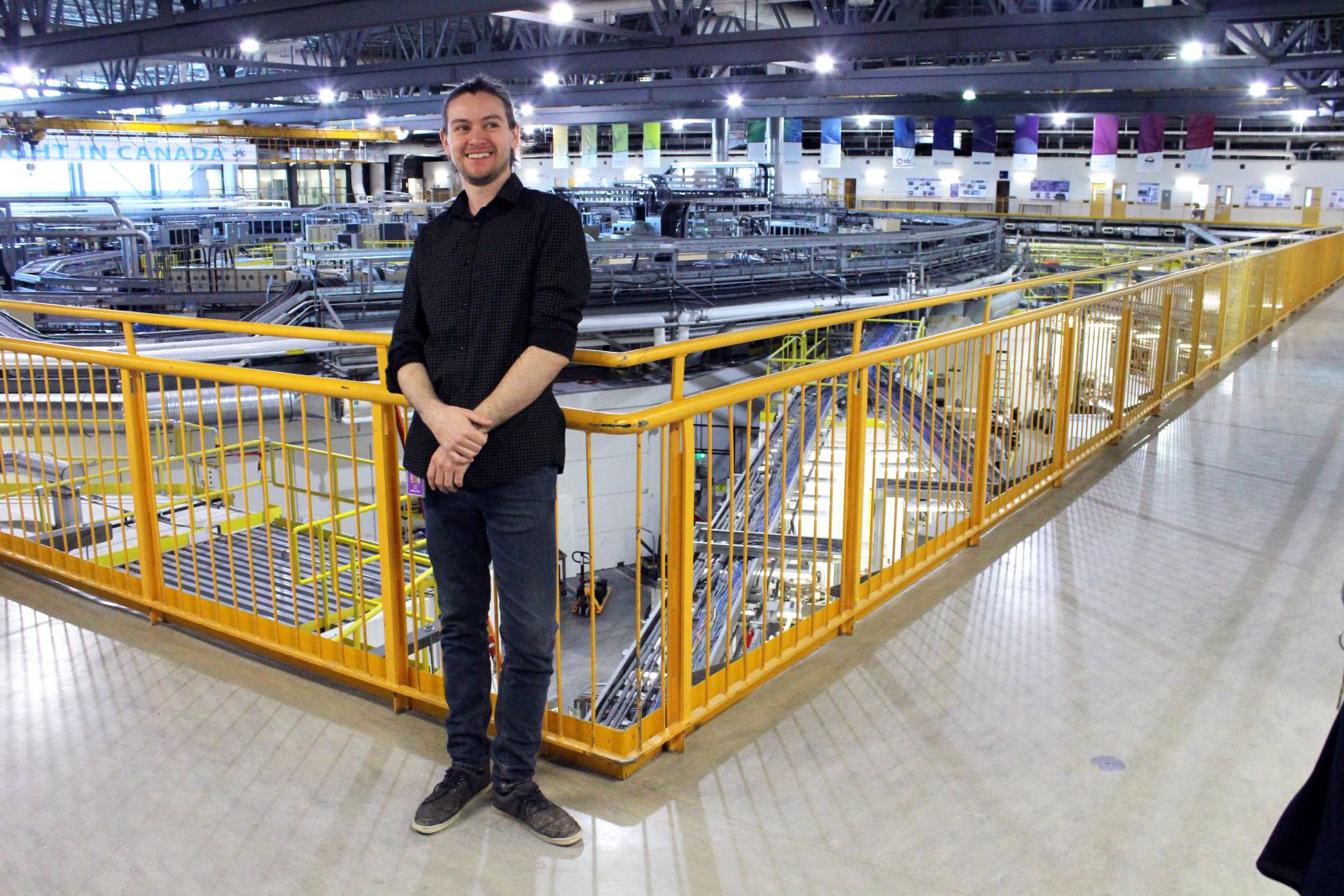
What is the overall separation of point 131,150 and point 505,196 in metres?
32.7

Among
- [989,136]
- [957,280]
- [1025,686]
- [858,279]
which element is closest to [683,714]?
[1025,686]

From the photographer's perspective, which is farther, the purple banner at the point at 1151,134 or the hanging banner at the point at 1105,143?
the purple banner at the point at 1151,134

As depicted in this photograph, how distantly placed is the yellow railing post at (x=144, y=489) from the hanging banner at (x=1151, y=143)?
27091mm

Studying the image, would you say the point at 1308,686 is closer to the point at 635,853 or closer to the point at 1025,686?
the point at 1025,686

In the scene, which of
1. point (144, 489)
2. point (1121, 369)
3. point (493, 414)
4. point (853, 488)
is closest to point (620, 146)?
point (1121, 369)

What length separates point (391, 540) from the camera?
339 centimetres

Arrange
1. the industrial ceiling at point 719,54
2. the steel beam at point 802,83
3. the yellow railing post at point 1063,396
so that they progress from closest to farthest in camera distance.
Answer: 1. the yellow railing post at point 1063,396
2. the industrial ceiling at point 719,54
3. the steel beam at point 802,83

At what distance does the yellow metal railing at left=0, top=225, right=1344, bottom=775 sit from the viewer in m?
3.27

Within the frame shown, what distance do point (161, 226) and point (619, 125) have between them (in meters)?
14.9

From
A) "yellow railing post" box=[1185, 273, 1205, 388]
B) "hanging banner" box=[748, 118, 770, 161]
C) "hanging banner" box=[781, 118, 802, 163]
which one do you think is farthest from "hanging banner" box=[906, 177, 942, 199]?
"yellow railing post" box=[1185, 273, 1205, 388]

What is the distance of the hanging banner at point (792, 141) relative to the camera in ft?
97.7

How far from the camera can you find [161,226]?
21.8m

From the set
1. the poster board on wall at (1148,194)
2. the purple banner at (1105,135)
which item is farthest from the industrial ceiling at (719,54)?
A: the poster board on wall at (1148,194)

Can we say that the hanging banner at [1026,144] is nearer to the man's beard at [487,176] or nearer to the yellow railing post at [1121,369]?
the yellow railing post at [1121,369]
